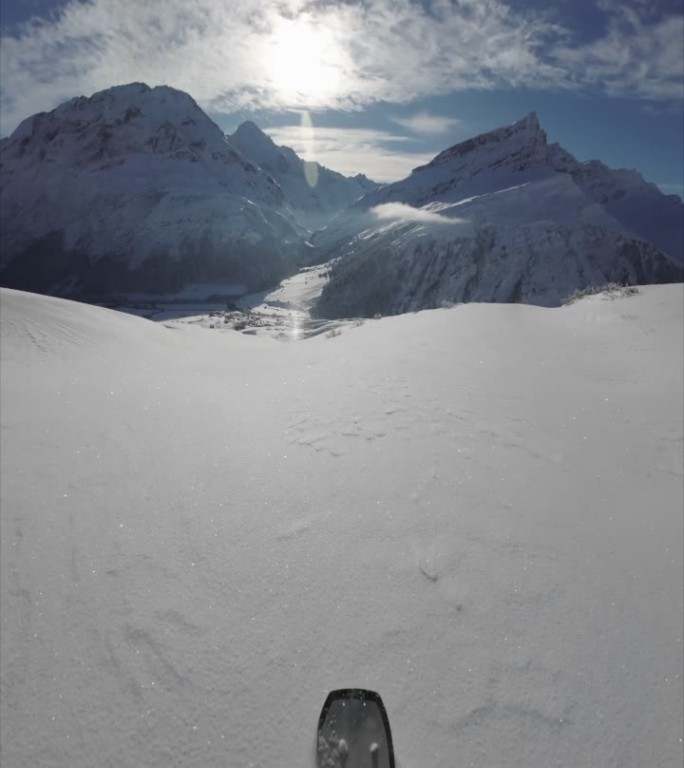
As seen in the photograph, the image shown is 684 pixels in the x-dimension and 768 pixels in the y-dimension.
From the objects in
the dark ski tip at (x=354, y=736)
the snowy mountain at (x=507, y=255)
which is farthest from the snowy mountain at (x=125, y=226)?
the dark ski tip at (x=354, y=736)

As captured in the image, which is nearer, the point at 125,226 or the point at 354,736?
the point at 354,736


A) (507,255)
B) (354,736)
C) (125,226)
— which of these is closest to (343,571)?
(354,736)

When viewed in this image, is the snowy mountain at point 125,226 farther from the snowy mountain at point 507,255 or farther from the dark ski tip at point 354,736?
the dark ski tip at point 354,736

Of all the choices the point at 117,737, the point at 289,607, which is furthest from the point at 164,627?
the point at 289,607

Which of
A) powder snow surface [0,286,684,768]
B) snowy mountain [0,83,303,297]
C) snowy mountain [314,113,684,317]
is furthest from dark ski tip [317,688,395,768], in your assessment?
snowy mountain [0,83,303,297]

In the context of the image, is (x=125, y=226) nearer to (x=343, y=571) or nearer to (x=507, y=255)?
(x=507, y=255)
